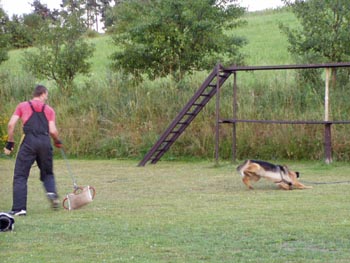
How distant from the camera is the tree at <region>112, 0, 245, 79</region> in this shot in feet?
76.0

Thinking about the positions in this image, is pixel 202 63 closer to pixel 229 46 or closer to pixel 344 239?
Answer: pixel 229 46

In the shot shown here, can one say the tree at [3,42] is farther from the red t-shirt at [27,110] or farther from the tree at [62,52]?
the red t-shirt at [27,110]

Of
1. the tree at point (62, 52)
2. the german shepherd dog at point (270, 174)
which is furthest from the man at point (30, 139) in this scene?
the tree at point (62, 52)

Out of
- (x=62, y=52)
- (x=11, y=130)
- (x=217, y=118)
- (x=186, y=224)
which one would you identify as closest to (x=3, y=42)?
(x=62, y=52)

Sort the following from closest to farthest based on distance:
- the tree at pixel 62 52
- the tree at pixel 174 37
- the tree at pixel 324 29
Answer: the tree at pixel 324 29, the tree at pixel 174 37, the tree at pixel 62 52

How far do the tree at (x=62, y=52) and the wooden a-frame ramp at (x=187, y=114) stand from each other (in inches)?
268

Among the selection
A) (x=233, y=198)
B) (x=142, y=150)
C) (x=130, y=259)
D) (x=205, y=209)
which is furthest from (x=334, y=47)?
(x=130, y=259)

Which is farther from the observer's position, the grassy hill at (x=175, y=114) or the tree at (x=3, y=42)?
the tree at (x=3, y=42)

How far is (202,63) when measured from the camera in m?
24.1

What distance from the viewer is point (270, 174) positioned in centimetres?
1357

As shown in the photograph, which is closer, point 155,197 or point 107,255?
point 107,255

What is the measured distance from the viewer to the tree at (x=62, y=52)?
2658 centimetres

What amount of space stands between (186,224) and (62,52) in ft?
59.1

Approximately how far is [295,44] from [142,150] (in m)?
5.53
